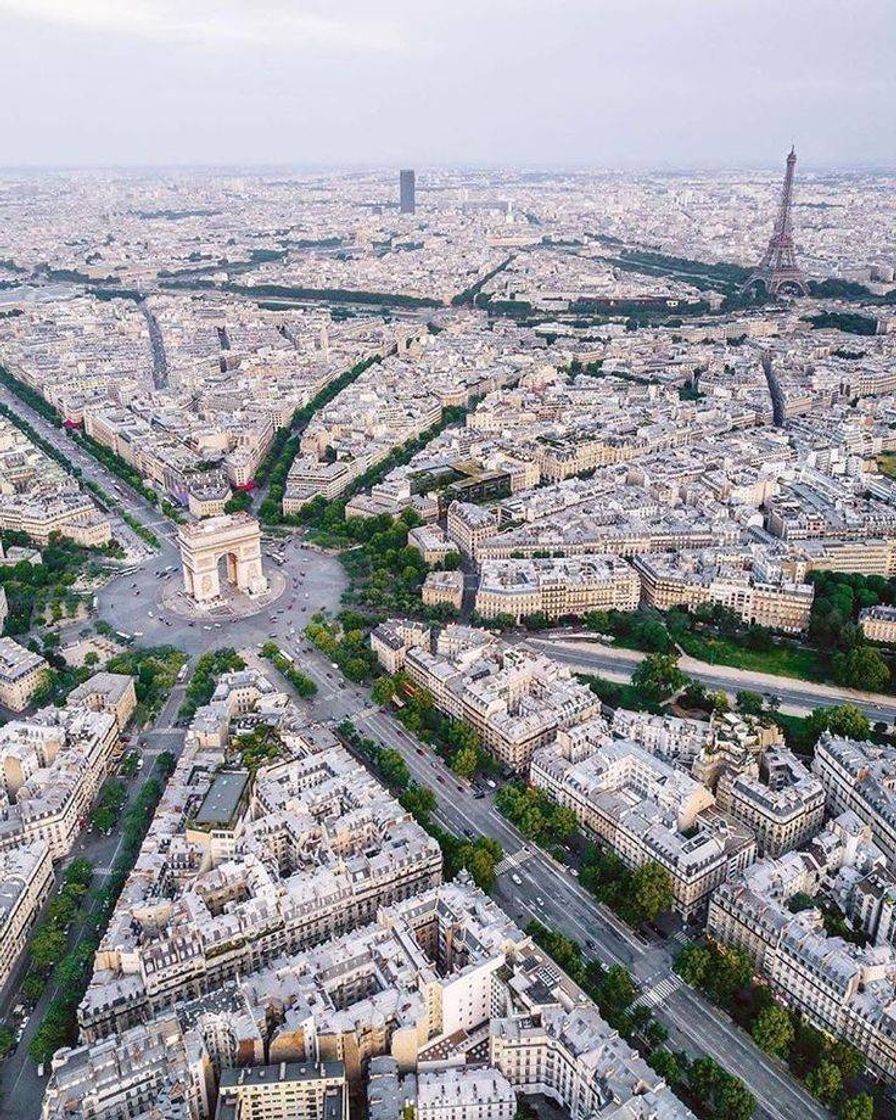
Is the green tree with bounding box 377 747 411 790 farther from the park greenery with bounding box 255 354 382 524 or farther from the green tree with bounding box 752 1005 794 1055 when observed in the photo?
the park greenery with bounding box 255 354 382 524

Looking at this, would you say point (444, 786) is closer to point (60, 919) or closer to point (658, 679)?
point (658, 679)

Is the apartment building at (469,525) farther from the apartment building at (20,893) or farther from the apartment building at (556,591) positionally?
the apartment building at (20,893)

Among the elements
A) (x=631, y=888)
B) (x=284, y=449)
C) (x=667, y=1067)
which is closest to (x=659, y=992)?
(x=667, y=1067)

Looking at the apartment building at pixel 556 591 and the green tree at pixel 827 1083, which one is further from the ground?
the apartment building at pixel 556 591

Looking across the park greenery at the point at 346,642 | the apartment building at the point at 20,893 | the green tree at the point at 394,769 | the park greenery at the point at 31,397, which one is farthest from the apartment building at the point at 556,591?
the park greenery at the point at 31,397

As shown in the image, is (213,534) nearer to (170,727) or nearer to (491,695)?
(170,727)

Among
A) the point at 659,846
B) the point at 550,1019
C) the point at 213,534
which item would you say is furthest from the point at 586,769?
the point at 213,534

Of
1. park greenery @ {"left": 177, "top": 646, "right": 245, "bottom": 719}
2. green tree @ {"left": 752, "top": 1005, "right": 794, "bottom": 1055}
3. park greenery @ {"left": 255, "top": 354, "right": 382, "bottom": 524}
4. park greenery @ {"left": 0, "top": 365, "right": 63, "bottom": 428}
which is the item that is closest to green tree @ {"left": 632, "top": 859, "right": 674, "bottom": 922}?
green tree @ {"left": 752, "top": 1005, "right": 794, "bottom": 1055}
